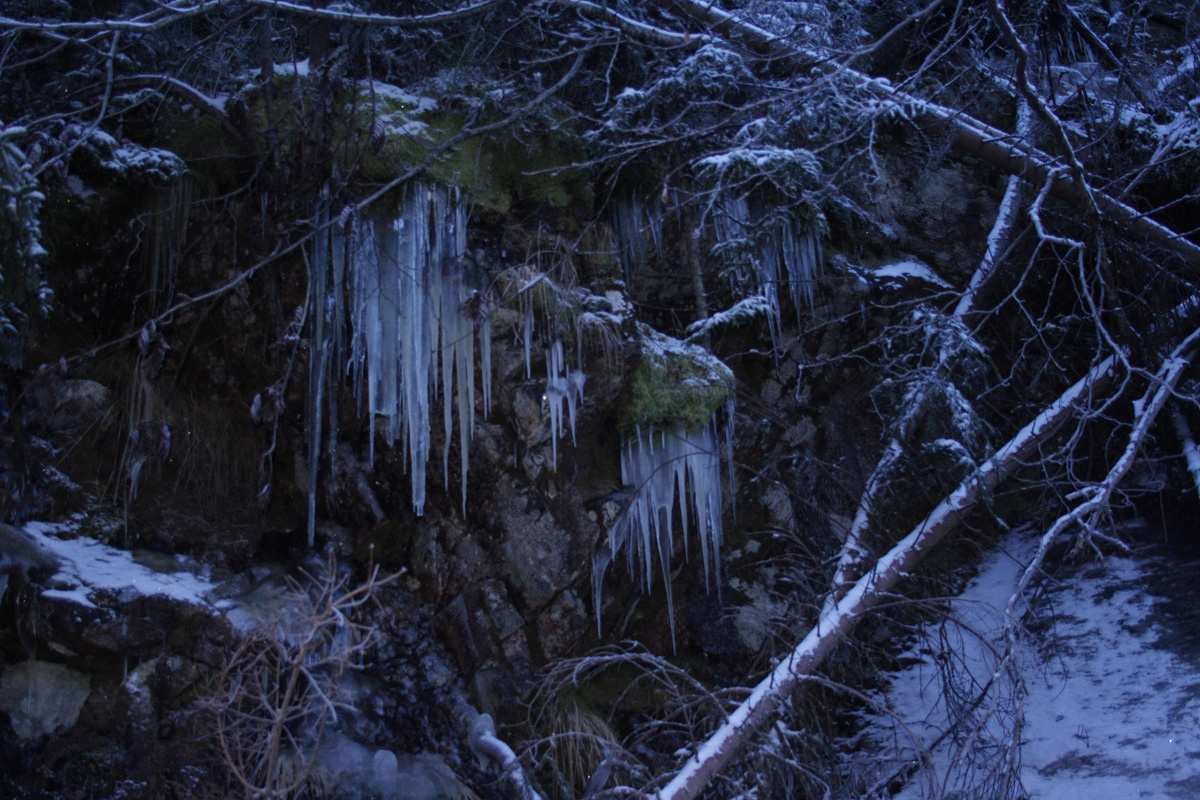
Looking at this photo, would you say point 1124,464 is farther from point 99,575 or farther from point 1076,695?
point 99,575

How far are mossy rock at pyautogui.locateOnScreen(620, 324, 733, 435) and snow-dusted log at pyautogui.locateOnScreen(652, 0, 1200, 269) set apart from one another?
1.84 m

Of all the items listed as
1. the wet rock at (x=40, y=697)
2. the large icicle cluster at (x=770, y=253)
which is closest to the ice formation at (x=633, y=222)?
the large icicle cluster at (x=770, y=253)

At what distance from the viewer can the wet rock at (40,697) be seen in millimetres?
4066

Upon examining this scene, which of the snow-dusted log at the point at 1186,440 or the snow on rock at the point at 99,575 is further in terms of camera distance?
the snow-dusted log at the point at 1186,440

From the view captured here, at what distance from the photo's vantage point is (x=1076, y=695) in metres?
4.67

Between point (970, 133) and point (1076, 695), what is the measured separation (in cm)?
339

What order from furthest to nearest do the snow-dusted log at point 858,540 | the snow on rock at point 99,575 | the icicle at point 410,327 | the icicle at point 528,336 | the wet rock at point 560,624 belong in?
the wet rock at point 560,624 < the icicle at point 528,336 < the icicle at point 410,327 < the snow-dusted log at point 858,540 < the snow on rock at point 99,575

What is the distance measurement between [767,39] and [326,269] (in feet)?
10.5

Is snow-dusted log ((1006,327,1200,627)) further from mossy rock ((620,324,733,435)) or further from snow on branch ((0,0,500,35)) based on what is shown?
snow on branch ((0,0,500,35))

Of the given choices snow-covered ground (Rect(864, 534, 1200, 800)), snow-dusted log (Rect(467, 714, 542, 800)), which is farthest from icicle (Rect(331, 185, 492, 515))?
snow-covered ground (Rect(864, 534, 1200, 800))

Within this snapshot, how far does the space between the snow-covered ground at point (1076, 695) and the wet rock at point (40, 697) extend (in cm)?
380

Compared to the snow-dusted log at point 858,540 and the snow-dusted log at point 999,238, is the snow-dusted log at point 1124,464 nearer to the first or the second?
the snow-dusted log at point 858,540

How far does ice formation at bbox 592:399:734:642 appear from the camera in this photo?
508 centimetres

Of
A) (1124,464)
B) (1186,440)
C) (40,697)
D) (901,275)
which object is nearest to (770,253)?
(901,275)
